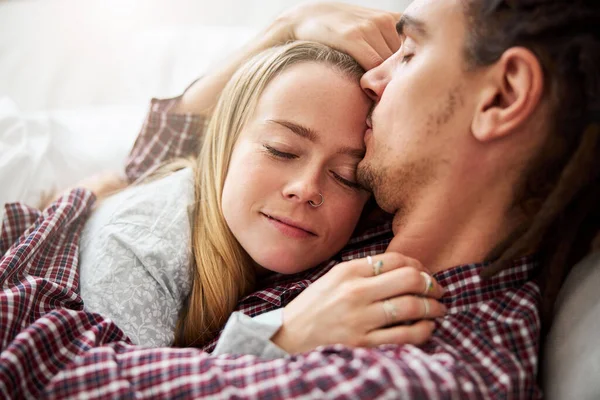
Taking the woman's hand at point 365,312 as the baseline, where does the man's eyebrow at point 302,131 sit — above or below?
above

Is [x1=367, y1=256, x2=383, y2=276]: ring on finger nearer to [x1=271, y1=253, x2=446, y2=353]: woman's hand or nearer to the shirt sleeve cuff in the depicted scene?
[x1=271, y1=253, x2=446, y2=353]: woman's hand

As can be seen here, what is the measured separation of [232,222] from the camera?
1285mm

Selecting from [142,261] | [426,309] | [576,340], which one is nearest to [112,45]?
[142,261]

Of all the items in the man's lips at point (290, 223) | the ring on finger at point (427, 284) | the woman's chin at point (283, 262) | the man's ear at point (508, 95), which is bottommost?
the woman's chin at point (283, 262)

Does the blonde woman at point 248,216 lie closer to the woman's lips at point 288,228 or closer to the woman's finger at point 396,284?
the woman's lips at point 288,228

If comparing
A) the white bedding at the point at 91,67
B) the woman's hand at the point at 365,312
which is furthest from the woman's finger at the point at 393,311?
the white bedding at the point at 91,67

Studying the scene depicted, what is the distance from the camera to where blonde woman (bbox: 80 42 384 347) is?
1.23 metres

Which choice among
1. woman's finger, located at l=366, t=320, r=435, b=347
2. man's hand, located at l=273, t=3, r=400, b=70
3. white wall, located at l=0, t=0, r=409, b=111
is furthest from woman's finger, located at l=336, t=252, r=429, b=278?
white wall, located at l=0, t=0, r=409, b=111

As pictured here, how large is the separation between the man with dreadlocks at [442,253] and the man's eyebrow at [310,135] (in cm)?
5

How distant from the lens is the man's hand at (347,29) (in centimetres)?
139

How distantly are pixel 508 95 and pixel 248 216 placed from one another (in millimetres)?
558

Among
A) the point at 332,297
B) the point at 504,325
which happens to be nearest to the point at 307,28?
the point at 332,297

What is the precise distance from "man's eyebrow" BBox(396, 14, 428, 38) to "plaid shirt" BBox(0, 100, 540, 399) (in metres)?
0.45

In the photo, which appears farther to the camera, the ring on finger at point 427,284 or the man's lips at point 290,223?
the man's lips at point 290,223
